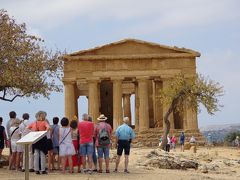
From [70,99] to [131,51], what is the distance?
7.06 meters

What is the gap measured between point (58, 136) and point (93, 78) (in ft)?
109

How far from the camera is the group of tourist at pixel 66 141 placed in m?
16.2

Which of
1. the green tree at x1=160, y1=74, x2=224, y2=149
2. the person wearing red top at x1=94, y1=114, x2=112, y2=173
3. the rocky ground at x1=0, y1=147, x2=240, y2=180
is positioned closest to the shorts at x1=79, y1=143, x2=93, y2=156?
the person wearing red top at x1=94, y1=114, x2=112, y2=173

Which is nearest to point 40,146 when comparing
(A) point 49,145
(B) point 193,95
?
(A) point 49,145

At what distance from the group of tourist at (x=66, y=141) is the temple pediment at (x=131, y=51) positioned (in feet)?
107

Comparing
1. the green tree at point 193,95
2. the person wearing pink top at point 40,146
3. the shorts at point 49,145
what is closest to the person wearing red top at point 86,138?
the shorts at point 49,145

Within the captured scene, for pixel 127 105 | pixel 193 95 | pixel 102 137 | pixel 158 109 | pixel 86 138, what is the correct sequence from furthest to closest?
pixel 127 105, pixel 158 109, pixel 193 95, pixel 102 137, pixel 86 138

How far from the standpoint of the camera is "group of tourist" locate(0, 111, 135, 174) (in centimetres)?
1625

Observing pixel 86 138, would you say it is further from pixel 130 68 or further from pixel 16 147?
Result: pixel 130 68

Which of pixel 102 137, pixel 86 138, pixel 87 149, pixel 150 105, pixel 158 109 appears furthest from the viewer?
pixel 150 105

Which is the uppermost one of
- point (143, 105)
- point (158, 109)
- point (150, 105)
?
point (150, 105)

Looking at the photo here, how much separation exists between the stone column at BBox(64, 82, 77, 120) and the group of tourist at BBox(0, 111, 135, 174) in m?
32.8

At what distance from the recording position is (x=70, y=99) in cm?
5122

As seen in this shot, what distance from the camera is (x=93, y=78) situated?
50250 mm
